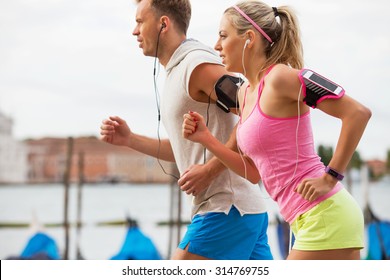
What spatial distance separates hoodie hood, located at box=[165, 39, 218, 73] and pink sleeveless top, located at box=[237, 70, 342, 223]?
0.49 metres

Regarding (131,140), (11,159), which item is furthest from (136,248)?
(11,159)

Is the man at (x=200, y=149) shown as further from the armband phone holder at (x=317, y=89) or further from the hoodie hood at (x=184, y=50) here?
the armband phone holder at (x=317, y=89)

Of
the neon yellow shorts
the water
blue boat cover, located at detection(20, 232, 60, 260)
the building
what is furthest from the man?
the building

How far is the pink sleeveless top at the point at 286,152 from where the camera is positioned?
2139 millimetres

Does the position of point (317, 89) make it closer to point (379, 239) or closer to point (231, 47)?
point (231, 47)

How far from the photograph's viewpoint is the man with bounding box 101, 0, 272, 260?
8.43 ft

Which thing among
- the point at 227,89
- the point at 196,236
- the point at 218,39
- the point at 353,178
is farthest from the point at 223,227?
the point at 353,178

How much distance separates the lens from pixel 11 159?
27062mm

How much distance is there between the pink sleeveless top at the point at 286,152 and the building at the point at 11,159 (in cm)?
1955

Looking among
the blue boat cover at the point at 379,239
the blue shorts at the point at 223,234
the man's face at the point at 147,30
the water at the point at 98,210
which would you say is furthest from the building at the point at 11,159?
the blue shorts at the point at 223,234

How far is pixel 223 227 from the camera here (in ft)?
8.55

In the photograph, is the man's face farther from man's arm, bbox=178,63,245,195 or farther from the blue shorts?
the blue shorts
